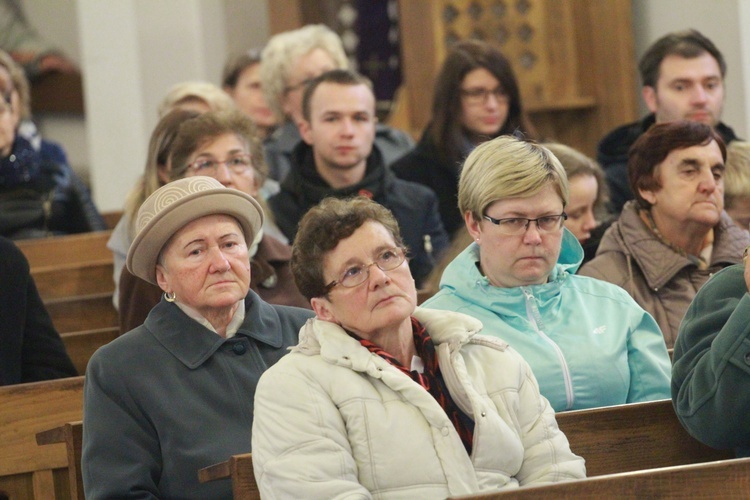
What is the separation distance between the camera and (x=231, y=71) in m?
6.06

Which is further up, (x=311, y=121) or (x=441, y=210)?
(x=311, y=121)

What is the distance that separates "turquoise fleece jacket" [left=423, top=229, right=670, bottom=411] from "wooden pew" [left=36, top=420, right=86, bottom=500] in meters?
0.92

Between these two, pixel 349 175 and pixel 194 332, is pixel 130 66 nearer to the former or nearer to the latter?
pixel 349 175

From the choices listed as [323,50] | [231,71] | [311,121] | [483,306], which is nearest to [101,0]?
[231,71]

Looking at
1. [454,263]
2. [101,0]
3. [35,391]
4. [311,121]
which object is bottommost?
[35,391]

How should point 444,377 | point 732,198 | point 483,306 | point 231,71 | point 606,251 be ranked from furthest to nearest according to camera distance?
point 231,71
point 732,198
point 606,251
point 483,306
point 444,377

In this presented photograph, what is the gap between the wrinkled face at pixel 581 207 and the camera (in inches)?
160

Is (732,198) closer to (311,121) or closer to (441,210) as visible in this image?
(441,210)

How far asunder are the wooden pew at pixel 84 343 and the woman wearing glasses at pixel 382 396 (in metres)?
1.62

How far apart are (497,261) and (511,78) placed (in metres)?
1.84

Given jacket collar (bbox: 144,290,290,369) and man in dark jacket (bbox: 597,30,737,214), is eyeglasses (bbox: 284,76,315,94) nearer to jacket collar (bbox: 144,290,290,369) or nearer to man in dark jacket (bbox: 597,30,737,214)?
man in dark jacket (bbox: 597,30,737,214)

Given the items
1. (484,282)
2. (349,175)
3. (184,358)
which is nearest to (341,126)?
(349,175)

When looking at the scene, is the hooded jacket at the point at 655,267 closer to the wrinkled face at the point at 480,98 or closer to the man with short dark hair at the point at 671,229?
the man with short dark hair at the point at 671,229

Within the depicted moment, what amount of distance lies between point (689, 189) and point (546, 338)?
862mm
